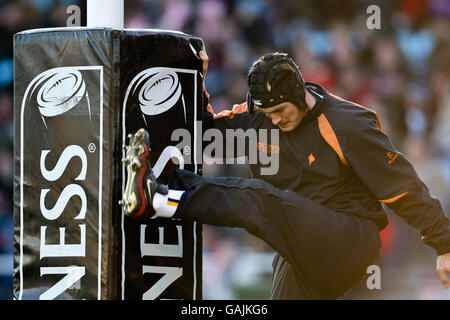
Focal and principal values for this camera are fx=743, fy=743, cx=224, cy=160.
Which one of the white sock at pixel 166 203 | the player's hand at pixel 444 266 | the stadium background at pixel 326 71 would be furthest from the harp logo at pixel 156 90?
the stadium background at pixel 326 71

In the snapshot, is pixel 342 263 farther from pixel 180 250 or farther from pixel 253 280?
pixel 253 280

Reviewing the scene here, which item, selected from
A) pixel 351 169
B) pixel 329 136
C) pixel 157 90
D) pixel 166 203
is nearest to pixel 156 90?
pixel 157 90

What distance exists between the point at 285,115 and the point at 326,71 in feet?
12.4

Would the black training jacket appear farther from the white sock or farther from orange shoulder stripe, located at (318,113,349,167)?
the white sock

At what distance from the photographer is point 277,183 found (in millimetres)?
4816

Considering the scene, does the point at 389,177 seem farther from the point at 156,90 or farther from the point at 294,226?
the point at 156,90

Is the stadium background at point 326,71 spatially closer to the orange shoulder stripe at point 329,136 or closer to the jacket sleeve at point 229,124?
the jacket sleeve at point 229,124

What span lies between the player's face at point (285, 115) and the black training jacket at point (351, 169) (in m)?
0.05

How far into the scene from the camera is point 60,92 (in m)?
4.24

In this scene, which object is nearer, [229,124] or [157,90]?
[157,90]

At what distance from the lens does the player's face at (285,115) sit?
4535mm

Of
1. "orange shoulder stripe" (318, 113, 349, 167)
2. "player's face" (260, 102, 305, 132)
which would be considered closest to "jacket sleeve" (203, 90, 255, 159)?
"player's face" (260, 102, 305, 132)

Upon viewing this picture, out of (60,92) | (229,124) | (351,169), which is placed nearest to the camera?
(60,92)

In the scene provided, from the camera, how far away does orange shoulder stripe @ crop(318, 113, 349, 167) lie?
14.7 feet
